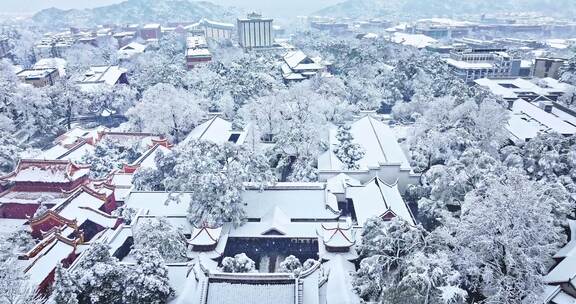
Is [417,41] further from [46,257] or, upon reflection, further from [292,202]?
[46,257]

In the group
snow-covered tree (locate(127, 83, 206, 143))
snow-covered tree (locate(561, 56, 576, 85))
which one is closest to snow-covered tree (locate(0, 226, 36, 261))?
snow-covered tree (locate(127, 83, 206, 143))

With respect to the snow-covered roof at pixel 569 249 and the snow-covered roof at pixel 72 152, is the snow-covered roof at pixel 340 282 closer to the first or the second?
the snow-covered roof at pixel 569 249

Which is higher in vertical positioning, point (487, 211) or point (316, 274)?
point (487, 211)

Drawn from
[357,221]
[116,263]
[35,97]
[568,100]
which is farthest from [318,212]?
[568,100]

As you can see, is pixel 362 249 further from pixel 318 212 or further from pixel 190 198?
pixel 190 198

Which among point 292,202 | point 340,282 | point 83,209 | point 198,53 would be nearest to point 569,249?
point 340,282

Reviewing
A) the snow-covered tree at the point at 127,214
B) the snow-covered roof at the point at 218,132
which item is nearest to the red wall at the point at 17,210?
the snow-covered tree at the point at 127,214

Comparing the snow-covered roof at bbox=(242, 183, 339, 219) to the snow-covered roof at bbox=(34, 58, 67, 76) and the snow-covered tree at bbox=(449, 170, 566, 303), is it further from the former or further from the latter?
the snow-covered roof at bbox=(34, 58, 67, 76)
